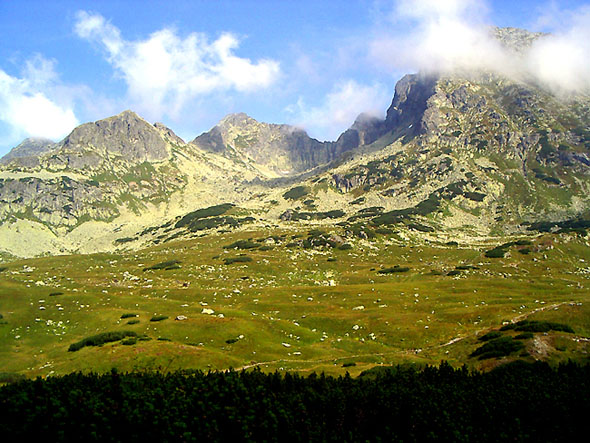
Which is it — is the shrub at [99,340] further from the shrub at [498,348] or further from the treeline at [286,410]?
the shrub at [498,348]

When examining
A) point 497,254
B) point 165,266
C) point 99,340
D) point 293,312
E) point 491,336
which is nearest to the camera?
point 491,336

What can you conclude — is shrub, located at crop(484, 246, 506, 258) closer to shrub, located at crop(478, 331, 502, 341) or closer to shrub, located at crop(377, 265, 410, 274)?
shrub, located at crop(377, 265, 410, 274)

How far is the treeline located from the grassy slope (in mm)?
15745

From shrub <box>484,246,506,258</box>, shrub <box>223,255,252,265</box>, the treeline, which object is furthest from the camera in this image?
shrub <box>223,255,252,265</box>

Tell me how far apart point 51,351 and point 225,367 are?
2831 cm

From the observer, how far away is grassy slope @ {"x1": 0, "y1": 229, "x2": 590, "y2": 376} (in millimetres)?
52281

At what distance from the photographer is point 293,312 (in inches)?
3538

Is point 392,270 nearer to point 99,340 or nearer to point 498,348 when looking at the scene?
point 498,348

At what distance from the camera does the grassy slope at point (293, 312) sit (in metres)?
52.3

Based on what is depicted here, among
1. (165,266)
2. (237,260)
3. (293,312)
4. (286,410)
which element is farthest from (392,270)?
(286,410)

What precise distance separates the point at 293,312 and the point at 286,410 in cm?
6390

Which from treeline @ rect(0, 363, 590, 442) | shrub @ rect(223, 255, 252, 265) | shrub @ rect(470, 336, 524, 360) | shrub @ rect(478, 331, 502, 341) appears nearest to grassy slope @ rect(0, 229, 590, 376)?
shrub @ rect(470, 336, 524, 360)

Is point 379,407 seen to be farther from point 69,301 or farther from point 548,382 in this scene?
point 69,301

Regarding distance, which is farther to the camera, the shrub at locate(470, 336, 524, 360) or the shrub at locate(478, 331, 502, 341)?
the shrub at locate(478, 331, 502, 341)
